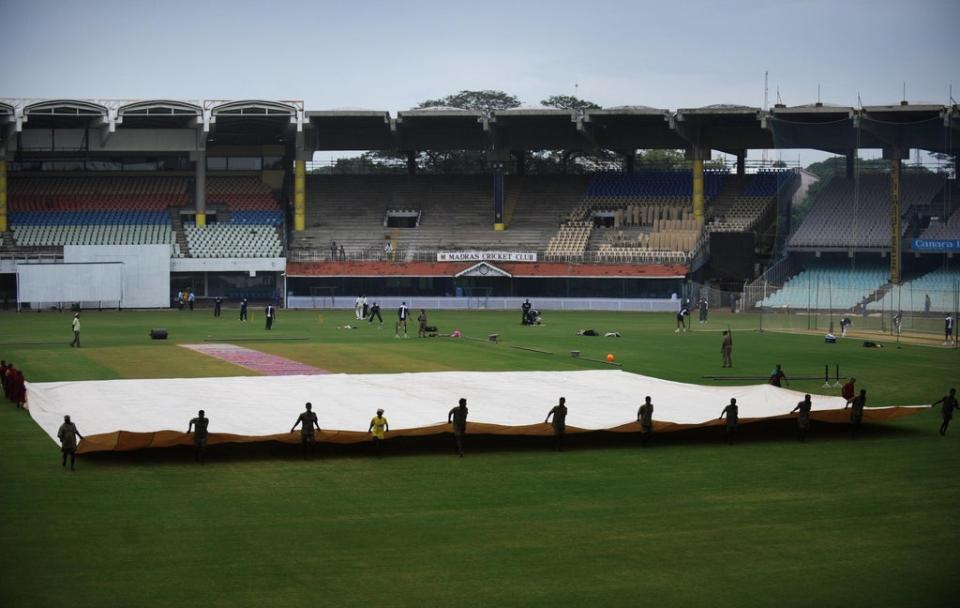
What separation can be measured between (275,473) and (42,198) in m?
78.2

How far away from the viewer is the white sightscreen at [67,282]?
80312 mm

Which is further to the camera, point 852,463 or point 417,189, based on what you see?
point 417,189

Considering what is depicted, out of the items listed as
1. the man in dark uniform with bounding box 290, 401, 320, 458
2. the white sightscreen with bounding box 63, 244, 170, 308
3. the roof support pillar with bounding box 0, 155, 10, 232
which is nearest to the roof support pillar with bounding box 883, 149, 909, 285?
the white sightscreen with bounding box 63, 244, 170, 308

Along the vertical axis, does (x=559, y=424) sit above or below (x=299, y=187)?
below

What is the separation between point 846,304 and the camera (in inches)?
2950

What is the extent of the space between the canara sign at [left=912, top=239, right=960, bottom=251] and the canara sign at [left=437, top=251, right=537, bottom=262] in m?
27.3

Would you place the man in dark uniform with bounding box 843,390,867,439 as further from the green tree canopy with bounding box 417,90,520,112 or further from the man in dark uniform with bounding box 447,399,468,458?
the green tree canopy with bounding box 417,90,520,112

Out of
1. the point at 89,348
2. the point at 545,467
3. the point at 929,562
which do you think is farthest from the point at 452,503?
the point at 89,348

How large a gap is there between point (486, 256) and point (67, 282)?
99.3 feet

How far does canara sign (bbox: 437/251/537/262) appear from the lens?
3506 inches

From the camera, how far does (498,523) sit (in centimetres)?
1995

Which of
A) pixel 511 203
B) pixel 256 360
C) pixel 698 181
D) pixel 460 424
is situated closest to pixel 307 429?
pixel 460 424

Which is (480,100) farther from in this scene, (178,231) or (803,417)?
(803,417)

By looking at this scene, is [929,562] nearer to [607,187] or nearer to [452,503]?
[452,503]
